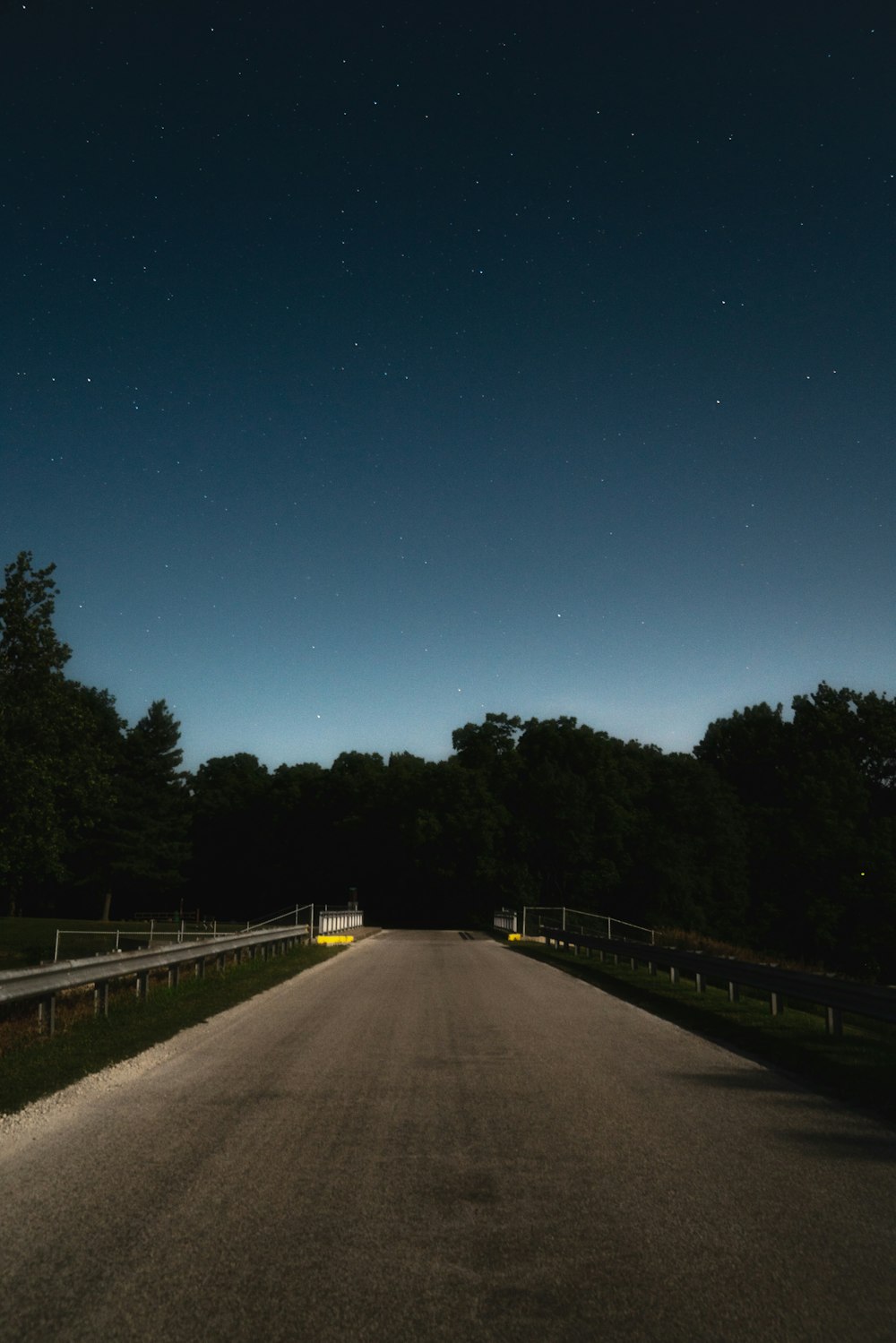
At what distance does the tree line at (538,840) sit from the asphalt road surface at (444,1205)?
66.9 metres

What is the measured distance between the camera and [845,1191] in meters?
5.38

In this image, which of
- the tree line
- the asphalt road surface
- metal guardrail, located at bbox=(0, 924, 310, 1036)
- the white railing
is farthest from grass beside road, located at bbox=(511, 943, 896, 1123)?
the tree line

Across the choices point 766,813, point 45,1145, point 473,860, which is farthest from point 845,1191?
point 766,813

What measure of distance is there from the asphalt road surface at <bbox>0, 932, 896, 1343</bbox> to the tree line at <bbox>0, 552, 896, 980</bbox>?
2632 inches

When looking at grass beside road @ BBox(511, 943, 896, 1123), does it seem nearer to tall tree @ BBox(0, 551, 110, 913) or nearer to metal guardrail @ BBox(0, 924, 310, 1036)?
metal guardrail @ BBox(0, 924, 310, 1036)

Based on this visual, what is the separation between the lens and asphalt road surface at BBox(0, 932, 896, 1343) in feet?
12.4

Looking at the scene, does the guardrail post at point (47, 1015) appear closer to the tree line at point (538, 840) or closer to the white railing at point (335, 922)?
the white railing at point (335, 922)

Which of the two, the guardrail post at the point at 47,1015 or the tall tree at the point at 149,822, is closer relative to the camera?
the guardrail post at the point at 47,1015

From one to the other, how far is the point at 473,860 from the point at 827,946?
93.1ft

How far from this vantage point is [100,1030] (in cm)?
1152

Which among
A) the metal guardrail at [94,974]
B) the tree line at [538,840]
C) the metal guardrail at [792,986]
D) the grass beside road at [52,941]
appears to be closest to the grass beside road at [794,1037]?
the metal guardrail at [792,986]

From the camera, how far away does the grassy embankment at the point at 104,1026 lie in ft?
28.3

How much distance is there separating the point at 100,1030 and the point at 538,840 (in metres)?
69.2

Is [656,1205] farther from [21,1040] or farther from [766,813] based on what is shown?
[766,813]
